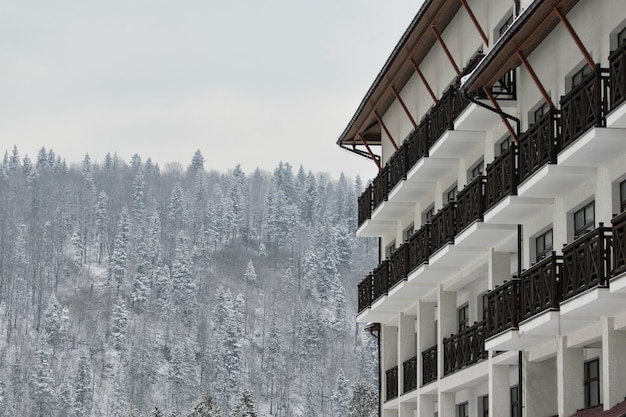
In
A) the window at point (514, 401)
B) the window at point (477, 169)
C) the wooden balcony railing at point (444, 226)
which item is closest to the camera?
the window at point (514, 401)

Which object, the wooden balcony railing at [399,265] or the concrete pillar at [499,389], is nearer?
the concrete pillar at [499,389]

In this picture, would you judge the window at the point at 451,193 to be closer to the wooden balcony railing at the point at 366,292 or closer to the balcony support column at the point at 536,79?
the wooden balcony railing at the point at 366,292

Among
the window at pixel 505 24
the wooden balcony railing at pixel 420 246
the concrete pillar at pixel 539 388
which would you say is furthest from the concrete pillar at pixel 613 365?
the wooden balcony railing at pixel 420 246

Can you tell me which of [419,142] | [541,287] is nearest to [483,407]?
[419,142]

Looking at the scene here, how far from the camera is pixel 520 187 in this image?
31.4m

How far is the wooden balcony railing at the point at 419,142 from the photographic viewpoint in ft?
134

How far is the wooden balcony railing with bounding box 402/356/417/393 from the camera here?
47.0 metres

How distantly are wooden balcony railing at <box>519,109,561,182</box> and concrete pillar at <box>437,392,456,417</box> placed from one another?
12.5 meters

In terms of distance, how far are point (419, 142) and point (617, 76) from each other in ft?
53.6

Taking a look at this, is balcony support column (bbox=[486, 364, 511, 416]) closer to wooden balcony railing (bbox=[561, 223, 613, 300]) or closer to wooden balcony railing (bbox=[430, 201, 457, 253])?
wooden balcony railing (bbox=[430, 201, 457, 253])

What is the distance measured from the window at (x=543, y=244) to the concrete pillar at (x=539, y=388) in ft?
8.37

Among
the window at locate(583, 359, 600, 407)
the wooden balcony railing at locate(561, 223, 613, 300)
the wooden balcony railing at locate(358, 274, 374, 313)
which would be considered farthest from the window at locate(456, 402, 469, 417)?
the wooden balcony railing at locate(561, 223, 613, 300)

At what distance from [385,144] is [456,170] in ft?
34.3

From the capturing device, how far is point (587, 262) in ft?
88.4
